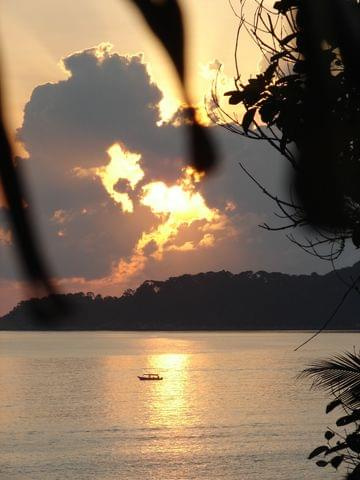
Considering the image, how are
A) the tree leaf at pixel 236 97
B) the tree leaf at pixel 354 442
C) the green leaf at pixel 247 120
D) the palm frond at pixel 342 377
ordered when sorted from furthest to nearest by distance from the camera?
the palm frond at pixel 342 377, the tree leaf at pixel 354 442, the tree leaf at pixel 236 97, the green leaf at pixel 247 120

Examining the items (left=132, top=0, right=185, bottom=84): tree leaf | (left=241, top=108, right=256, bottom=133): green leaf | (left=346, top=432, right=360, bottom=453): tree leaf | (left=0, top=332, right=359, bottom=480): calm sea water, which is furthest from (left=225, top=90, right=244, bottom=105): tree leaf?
(left=0, top=332, right=359, bottom=480): calm sea water

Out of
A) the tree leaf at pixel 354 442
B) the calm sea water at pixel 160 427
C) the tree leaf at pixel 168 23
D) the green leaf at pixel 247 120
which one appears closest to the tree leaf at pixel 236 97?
the green leaf at pixel 247 120

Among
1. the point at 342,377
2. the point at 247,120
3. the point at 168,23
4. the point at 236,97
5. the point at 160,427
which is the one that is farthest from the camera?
the point at 160,427

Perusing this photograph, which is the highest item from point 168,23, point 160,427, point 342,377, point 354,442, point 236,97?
point 236,97

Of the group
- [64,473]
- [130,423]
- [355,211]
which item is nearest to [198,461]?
[64,473]

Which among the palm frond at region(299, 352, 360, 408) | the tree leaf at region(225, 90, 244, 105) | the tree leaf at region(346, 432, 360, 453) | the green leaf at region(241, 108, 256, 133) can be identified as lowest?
the tree leaf at region(346, 432, 360, 453)

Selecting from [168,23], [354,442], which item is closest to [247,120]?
[168,23]

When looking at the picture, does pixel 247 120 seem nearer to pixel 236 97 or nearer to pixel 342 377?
pixel 236 97

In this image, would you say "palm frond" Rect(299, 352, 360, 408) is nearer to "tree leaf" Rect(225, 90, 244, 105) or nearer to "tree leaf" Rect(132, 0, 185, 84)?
"tree leaf" Rect(225, 90, 244, 105)

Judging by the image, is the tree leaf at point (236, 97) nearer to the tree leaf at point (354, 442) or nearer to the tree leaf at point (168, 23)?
the tree leaf at point (354, 442)

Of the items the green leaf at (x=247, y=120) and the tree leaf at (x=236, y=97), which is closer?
the green leaf at (x=247, y=120)

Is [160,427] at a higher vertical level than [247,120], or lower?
lower

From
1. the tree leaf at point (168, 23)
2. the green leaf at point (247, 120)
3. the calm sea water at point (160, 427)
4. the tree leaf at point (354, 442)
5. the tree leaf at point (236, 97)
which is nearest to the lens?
the tree leaf at point (168, 23)

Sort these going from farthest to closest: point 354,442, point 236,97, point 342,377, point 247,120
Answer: point 342,377 → point 354,442 → point 236,97 → point 247,120
